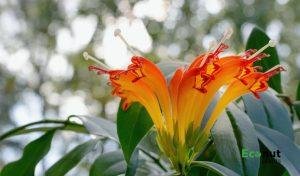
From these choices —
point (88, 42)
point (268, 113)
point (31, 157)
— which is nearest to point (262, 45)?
point (268, 113)

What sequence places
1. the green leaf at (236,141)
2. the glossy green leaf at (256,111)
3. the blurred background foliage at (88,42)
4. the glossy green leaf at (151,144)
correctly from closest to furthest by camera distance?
the green leaf at (236,141)
the glossy green leaf at (256,111)
the glossy green leaf at (151,144)
the blurred background foliage at (88,42)

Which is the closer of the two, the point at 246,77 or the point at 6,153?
the point at 246,77

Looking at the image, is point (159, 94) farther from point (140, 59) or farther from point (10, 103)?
point (10, 103)

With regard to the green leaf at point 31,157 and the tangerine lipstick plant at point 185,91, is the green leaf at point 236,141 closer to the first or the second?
the tangerine lipstick plant at point 185,91

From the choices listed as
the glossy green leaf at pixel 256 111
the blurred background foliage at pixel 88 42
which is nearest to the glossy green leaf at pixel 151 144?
the glossy green leaf at pixel 256 111

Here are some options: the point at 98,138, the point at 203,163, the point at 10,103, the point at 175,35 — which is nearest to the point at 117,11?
the point at 175,35

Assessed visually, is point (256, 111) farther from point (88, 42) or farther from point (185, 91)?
point (88, 42)
